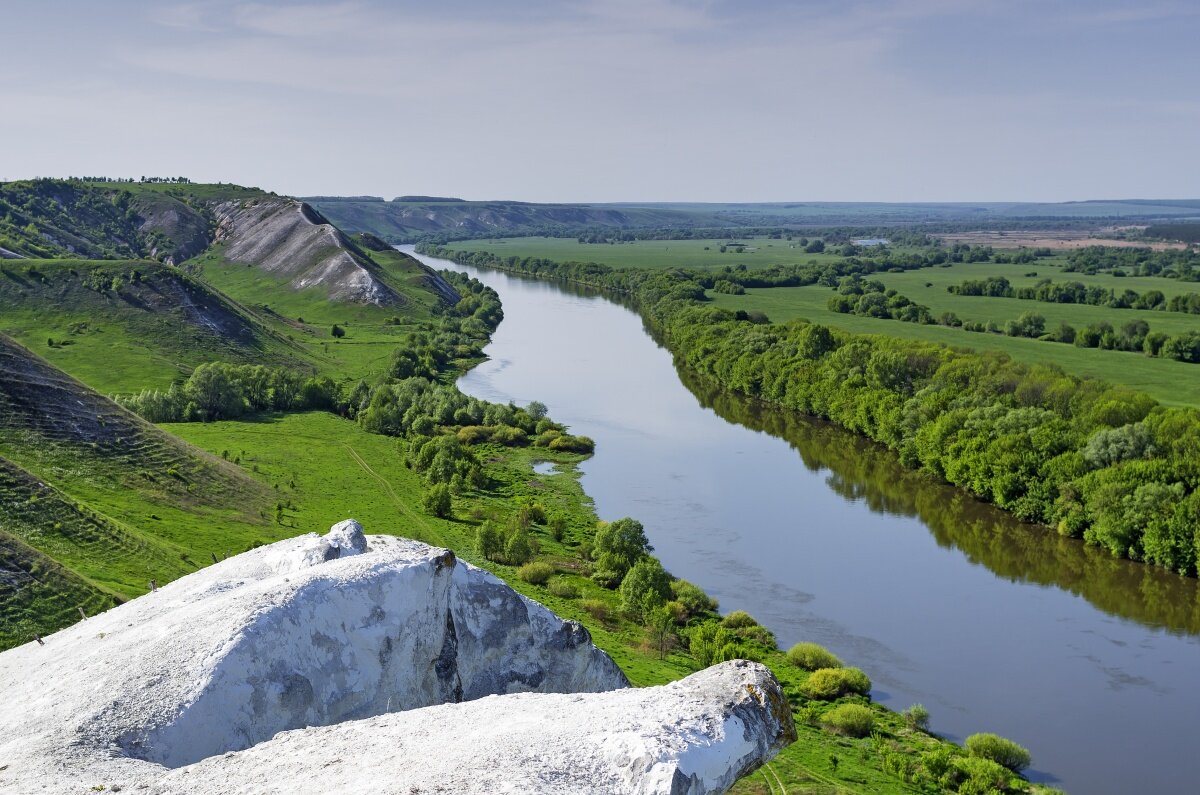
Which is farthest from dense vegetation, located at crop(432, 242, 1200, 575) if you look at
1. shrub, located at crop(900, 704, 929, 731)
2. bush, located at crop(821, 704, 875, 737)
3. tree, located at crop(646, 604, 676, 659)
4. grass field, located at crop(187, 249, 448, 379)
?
grass field, located at crop(187, 249, 448, 379)

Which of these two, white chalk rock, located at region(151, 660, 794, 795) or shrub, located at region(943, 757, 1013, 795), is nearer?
white chalk rock, located at region(151, 660, 794, 795)

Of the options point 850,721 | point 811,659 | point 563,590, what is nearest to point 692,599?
point 563,590

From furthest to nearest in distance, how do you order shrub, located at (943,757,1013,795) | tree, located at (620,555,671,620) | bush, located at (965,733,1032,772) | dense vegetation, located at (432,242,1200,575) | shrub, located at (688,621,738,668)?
dense vegetation, located at (432,242,1200,575) < tree, located at (620,555,671,620) < shrub, located at (688,621,738,668) < bush, located at (965,733,1032,772) < shrub, located at (943,757,1013,795)

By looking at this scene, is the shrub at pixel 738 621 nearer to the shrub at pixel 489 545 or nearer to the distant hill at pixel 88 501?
the shrub at pixel 489 545

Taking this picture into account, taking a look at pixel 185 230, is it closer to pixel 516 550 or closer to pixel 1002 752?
pixel 516 550

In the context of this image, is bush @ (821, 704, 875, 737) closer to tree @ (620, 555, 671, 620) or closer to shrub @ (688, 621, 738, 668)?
shrub @ (688, 621, 738, 668)

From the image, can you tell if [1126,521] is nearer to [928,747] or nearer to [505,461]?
[928,747]
